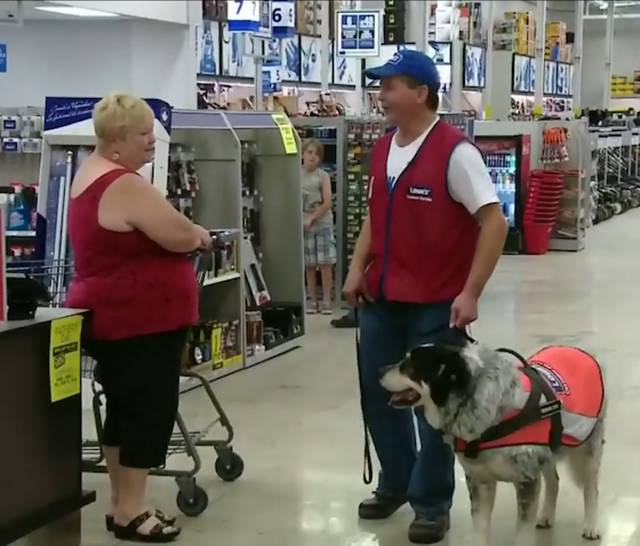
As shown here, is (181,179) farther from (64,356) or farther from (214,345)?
(64,356)

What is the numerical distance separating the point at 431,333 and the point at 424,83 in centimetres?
87

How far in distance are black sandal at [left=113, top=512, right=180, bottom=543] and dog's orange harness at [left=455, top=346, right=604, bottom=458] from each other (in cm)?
121

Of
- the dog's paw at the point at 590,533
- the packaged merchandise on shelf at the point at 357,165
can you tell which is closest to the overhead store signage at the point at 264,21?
the packaged merchandise on shelf at the point at 357,165

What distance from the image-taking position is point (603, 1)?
30.5 meters

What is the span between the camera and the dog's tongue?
3.53 meters

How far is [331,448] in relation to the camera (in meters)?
5.37

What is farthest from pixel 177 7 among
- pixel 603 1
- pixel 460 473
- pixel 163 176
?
pixel 603 1

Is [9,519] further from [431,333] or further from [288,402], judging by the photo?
[288,402]

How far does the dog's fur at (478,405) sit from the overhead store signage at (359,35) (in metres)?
10.6

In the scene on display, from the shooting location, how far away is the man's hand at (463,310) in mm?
3646

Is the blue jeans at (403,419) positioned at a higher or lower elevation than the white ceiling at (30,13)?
lower

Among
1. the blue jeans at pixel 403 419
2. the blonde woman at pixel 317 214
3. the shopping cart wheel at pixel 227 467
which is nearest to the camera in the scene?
the blue jeans at pixel 403 419

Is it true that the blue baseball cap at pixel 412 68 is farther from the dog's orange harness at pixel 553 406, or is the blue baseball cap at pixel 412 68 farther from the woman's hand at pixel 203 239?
the dog's orange harness at pixel 553 406

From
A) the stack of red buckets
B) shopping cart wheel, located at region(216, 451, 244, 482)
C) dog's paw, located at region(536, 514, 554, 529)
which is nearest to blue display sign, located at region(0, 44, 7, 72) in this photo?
shopping cart wheel, located at region(216, 451, 244, 482)
